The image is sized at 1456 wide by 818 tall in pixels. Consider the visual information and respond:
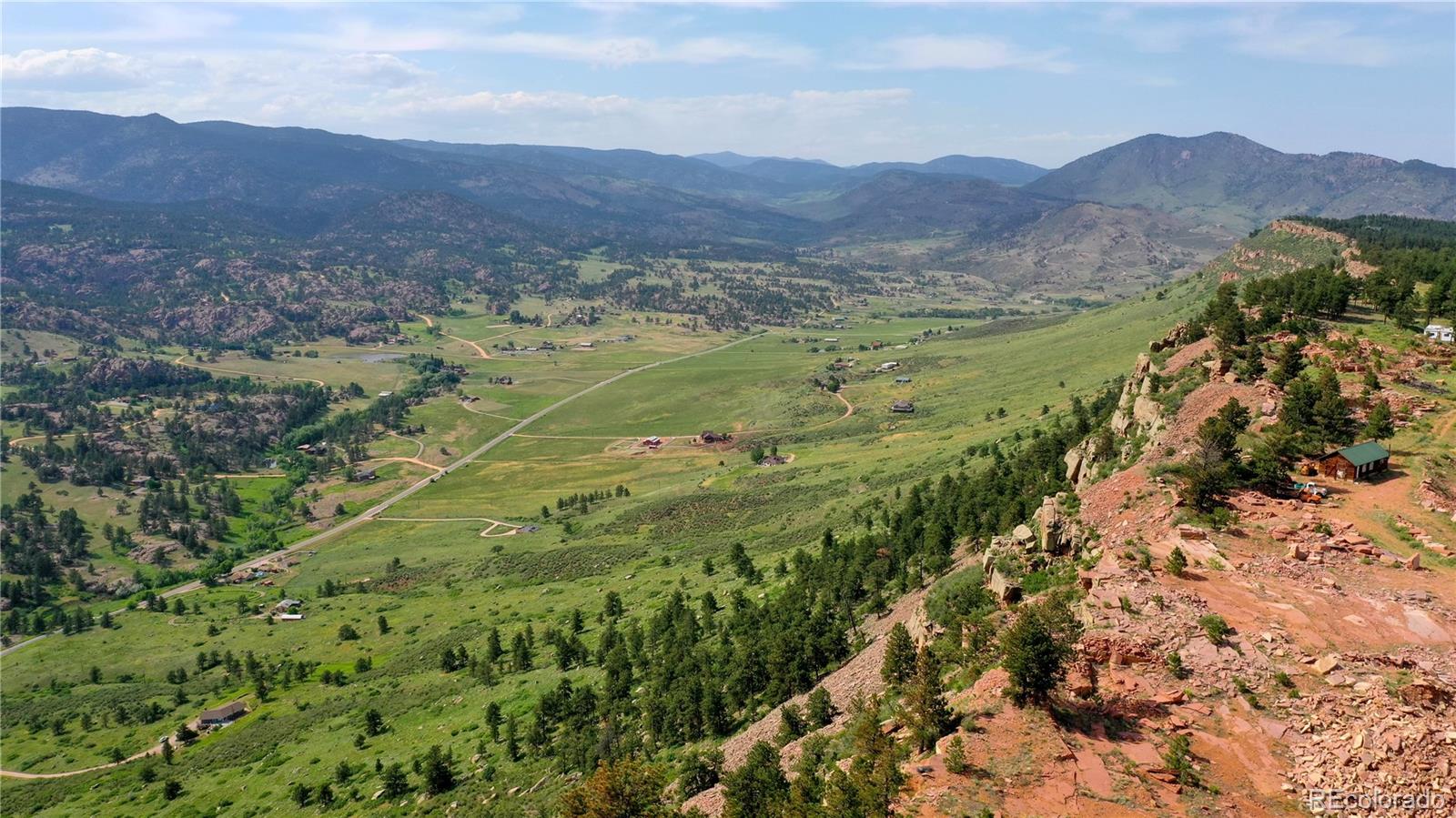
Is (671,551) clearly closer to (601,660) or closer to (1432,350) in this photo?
(601,660)

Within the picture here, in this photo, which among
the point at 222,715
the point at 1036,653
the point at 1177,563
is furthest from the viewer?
the point at 222,715

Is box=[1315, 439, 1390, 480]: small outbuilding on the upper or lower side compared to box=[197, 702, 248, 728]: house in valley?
upper

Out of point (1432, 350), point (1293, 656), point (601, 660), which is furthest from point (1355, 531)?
point (601, 660)

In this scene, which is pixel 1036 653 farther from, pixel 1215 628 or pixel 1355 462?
pixel 1355 462

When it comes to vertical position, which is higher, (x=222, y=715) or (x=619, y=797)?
(x=619, y=797)

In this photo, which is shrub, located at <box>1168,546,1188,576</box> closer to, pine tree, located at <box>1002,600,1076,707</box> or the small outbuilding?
pine tree, located at <box>1002,600,1076,707</box>

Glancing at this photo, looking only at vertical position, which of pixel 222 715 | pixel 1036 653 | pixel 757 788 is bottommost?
pixel 222 715

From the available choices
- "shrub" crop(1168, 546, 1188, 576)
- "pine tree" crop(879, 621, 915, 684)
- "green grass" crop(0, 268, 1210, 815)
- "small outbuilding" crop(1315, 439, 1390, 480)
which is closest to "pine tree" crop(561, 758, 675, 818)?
"pine tree" crop(879, 621, 915, 684)

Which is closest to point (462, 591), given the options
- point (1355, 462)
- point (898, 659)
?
point (898, 659)
